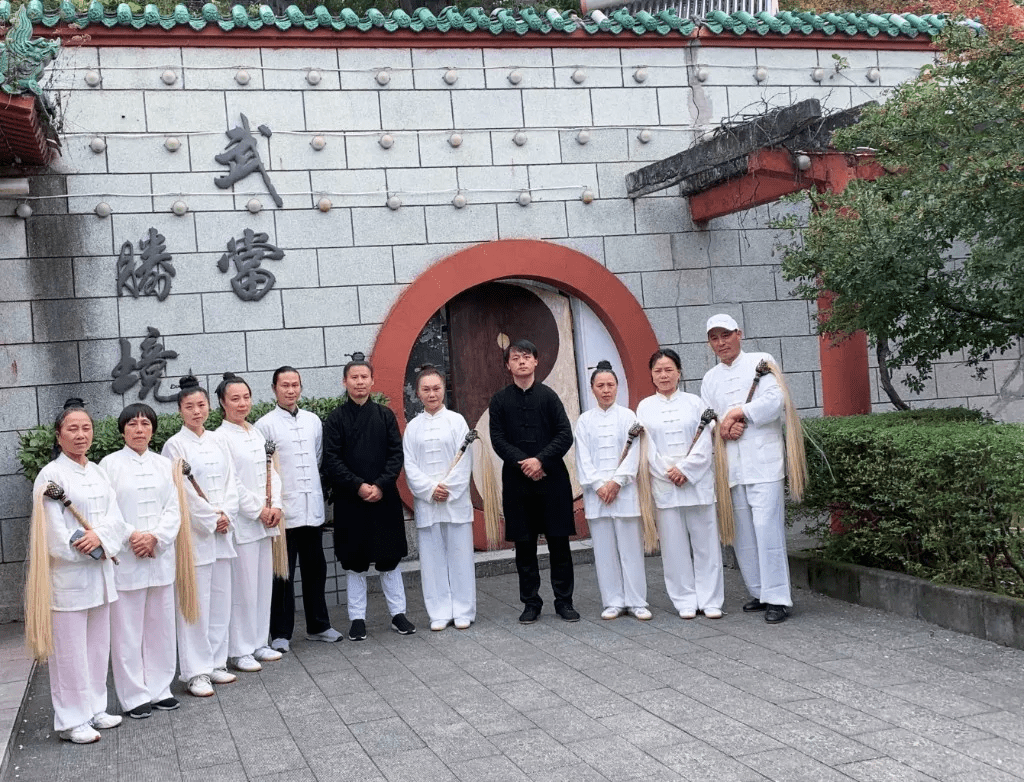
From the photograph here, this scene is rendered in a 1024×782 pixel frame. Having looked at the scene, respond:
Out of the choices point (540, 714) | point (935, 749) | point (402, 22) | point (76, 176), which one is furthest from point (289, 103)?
point (935, 749)

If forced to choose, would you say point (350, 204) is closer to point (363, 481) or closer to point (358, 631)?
point (363, 481)

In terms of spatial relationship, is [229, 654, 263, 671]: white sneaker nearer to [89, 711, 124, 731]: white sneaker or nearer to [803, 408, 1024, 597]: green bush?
[89, 711, 124, 731]: white sneaker

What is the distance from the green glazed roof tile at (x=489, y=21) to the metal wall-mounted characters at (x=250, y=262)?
1474 millimetres

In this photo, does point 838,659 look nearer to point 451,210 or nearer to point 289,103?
point 451,210

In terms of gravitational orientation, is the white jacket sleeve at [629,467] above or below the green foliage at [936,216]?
below

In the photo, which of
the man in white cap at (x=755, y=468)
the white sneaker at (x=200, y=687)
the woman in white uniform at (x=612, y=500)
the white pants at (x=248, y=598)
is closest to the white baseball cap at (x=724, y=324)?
the man in white cap at (x=755, y=468)

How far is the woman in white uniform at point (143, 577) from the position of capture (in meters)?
5.50

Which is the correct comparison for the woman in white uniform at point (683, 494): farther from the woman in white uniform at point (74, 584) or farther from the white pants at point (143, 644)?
the woman in white uniform at point (74, 584)

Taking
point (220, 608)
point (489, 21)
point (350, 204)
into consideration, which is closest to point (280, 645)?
point (220, 608)

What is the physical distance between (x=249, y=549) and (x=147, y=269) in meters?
2.58

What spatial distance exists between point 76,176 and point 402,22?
8.32 ft

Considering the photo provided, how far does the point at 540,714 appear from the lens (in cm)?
503

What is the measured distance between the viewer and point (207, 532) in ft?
20.0

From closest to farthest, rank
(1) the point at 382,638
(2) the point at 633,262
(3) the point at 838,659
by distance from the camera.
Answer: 1. (3) the point at 838,659
2. (1) the point at 382,638
3. (2) the point at 633,262
